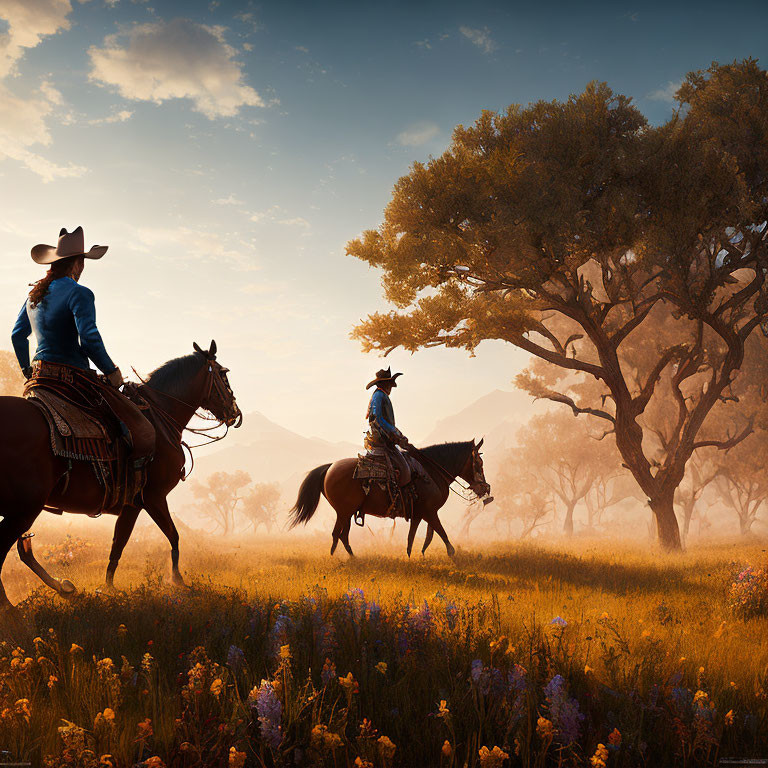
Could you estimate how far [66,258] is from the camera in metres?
5.93

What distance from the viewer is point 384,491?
1065 cm

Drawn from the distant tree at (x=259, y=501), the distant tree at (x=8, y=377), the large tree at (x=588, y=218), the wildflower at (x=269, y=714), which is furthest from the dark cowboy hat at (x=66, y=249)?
the distant tree at (x=259, y=501)

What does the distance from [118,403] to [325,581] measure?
394cm

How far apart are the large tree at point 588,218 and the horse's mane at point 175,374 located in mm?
8481

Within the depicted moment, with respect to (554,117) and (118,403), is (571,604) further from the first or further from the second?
(554,117)

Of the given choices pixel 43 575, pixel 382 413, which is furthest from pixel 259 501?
pixel 43 575

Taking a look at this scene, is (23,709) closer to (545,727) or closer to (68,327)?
(545,727)

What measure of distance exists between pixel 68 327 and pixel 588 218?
13.5 m

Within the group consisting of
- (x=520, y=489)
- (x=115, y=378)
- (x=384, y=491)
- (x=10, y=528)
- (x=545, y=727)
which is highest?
(x=115, y=378)

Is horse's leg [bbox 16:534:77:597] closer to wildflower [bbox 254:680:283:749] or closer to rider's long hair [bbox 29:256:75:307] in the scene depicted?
rider's long hair [bbox 29:256:75:307]

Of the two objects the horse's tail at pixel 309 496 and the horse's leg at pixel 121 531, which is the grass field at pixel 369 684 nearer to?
the horse's leg at pixel 121 531

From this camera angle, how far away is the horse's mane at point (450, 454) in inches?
463

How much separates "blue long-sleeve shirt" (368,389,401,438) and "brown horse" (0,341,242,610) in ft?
10.0

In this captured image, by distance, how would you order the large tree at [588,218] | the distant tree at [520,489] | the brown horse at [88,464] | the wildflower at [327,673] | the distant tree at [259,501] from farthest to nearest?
the distant tree at [259,501] < the distant tree at [520,489] < the large tree at [588,218] < the brown horse at [88,464] < the wildflower at [327,673]
